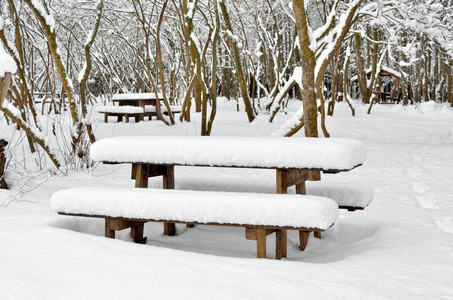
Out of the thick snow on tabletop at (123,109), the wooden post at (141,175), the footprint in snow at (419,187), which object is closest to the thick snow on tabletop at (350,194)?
the wooden post at (141,175)

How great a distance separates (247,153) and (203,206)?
0.47 metres

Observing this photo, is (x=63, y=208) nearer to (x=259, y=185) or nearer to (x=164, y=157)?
(x=164, y=157)

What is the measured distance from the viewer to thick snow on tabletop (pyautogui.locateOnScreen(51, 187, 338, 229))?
9.55ft

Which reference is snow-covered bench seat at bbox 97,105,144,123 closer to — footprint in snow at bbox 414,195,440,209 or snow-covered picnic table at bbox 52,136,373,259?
footprint in snow at bbox 414,195,440,209

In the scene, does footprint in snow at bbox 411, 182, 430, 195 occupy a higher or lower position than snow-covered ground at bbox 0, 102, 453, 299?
lower

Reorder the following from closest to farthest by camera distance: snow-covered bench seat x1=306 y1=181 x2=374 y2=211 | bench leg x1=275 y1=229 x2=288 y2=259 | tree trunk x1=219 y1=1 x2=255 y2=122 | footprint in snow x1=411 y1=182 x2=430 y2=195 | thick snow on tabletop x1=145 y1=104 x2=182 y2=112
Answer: bench leg x1=275 y1=229 x2=288 y2=259
snow-covered bench seat x1=306 y1=181 x2=374 y2=211
footprint in snow x1=411 y1=182 x2=430 y2=195
tree trunk x1=219 y1=1 x2=255 y2=122
thick snow on tabletop x1=145 y1=104 x2=182 y2=112

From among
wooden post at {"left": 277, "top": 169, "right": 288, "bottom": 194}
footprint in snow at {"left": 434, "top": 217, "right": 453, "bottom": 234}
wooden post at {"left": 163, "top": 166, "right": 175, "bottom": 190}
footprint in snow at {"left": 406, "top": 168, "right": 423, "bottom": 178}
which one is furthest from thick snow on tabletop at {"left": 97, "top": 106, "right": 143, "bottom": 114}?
wooden post at {"left": 277, "top": 169, "right": 288, "bottom": 194}

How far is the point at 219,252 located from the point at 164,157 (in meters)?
0.87

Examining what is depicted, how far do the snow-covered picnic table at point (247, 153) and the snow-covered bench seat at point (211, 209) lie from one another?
0.80ft

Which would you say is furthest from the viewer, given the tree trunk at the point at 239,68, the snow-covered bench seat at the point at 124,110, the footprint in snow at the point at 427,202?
the snow-covered bench seat at the point at 124,110

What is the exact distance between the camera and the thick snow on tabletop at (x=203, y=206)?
2.91 meters

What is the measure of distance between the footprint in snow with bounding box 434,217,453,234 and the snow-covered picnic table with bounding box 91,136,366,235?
1.22 meters

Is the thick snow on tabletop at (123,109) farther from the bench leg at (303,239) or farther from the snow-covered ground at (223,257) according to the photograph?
the bench leg at (303,239)

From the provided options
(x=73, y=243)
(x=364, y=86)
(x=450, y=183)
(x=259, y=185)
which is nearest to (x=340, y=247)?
(x=259, y=185)
